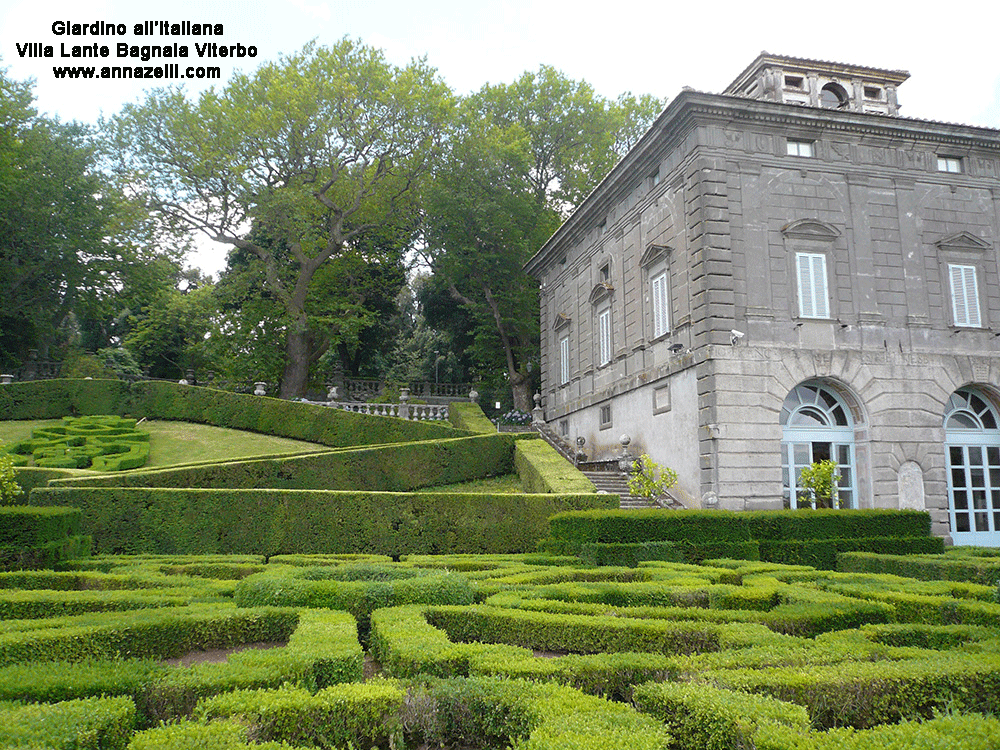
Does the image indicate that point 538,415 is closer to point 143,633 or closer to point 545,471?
point 545,471

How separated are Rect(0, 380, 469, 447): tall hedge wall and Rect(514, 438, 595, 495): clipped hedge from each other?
5193 millimetres

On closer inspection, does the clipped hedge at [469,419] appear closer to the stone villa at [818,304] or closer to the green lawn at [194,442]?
the green lawn at [194,442]

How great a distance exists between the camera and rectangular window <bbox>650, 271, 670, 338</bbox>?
20422 millimetres

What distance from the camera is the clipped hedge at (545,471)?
55.1ft

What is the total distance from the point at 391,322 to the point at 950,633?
39.1 metres

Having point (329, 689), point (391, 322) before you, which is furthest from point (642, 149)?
point (391, 322)

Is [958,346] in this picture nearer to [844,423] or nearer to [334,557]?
[844,423]

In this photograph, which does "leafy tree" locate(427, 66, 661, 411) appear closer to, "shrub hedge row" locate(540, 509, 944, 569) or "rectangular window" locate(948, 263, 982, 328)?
"rectangular window" locate(948, 263, 982, 328)

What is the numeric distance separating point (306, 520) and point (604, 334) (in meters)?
14.3

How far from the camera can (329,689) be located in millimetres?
4117

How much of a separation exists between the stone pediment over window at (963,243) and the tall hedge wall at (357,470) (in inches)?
532

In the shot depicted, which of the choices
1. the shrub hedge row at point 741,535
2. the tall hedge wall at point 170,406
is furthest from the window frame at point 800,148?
the tall hedge wall at point 170,406

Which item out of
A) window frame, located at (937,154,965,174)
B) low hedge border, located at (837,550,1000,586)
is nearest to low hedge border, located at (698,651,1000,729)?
low hedge border, located at (837,550,1000,586)

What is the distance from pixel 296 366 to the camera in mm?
35000
